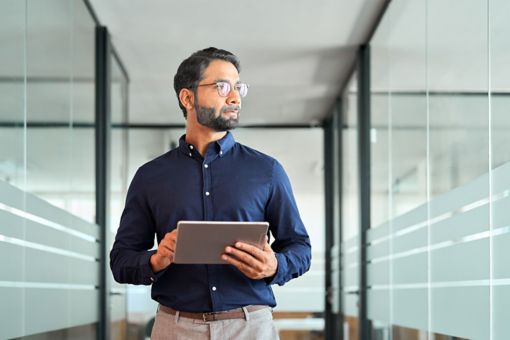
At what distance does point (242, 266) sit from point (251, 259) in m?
0.04

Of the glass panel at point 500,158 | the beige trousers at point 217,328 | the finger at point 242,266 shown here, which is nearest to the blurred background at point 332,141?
the glass panel at point 500,158

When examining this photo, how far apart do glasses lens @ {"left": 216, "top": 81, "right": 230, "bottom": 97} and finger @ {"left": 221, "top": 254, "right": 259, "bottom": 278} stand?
405mm

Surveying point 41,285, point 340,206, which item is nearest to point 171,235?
point 41,285

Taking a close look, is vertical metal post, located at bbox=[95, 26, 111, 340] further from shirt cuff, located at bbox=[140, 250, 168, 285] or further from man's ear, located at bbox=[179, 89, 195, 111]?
shirt cuff, located at bbox=[140, 250, 168, 285]

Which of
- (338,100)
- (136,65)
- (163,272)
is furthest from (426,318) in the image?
(338,100)

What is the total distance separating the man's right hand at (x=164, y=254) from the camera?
6.45ft

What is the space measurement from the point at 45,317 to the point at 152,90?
424 centimetres

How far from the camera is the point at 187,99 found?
2232 millimetres

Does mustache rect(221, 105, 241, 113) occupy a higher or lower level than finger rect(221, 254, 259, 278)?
higher

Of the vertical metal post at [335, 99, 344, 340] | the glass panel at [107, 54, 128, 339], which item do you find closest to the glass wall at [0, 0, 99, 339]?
the glass panel at [107, 54, 128, 339]

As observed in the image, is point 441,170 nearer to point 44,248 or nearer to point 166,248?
point 44,248

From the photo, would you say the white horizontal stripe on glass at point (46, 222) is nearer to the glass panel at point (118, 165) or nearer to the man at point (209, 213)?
the glass panel at point (118, 165)

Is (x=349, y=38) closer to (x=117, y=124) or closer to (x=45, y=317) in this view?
(x=117, y=124)

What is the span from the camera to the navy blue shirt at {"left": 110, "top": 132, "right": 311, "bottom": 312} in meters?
2.10
